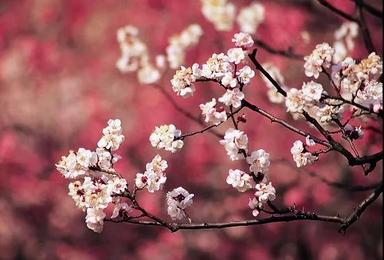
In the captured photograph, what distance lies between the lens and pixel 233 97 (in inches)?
126

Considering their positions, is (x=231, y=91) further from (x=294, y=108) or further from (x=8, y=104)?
(x=8, y=104)

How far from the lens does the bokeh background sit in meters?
Answer: 8.68

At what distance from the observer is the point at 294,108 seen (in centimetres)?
314

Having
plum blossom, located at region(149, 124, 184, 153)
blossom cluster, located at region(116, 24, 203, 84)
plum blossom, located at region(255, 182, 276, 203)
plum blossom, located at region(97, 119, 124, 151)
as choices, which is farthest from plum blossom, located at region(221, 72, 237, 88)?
blossom cluster, located at region(116, 24, 203, 84)

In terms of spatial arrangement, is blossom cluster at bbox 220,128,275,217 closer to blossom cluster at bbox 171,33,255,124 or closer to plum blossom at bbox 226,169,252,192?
plum blossom at bbox 226,169,252,192

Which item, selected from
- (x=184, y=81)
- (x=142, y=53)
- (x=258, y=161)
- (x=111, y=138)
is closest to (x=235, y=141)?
(x=258, y=161)

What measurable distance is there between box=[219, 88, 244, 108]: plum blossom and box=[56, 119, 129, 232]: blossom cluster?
0.64 m

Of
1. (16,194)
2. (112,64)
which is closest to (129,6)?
(112,64)

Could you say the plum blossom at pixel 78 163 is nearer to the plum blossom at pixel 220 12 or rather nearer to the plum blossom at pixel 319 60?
the plum blossom at pixel 319 60

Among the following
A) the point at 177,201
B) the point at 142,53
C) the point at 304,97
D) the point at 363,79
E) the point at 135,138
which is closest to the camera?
the point at 304,97

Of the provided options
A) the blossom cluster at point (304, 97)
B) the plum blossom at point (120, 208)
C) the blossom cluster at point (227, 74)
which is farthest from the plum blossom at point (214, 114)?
the plum blossom at point (120, 208)

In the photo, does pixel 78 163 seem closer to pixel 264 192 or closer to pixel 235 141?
pixel 235 141

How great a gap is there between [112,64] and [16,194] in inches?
117

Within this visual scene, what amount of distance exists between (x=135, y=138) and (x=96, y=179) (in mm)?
6894
